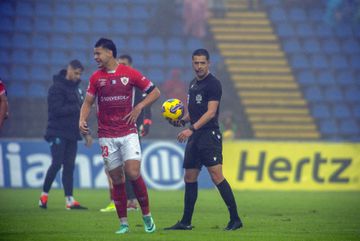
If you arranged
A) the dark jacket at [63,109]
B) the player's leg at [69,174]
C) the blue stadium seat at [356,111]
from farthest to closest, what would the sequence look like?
the blue stadium seat at [356,111] < the dark jacket at [63,109] < the player's leg at [69,174]

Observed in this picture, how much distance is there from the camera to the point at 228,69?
29875 mm

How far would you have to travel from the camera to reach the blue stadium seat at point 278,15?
32312 millimetres

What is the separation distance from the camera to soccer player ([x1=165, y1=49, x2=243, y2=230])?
11.5m

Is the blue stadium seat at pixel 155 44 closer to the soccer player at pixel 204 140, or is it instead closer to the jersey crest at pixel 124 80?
the soccer player at pixel 204 140

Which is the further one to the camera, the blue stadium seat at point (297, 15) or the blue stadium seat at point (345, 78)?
the blue stadium seat at point (297, 15)

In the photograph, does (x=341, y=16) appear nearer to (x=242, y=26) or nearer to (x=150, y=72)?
(x=242, y=26)

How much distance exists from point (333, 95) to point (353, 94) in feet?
2.36

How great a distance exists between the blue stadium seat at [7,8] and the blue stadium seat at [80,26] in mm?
2130

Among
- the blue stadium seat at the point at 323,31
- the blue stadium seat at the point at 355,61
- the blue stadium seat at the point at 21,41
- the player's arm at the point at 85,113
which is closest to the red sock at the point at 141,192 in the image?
the player's arm at the point at 85,113

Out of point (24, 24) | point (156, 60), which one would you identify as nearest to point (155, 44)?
point (156, 60)

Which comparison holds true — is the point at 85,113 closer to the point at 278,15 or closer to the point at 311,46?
the point at 311,46

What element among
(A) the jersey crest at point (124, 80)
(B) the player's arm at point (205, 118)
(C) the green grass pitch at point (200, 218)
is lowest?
(C) the green grass pitch at point (200, 218)

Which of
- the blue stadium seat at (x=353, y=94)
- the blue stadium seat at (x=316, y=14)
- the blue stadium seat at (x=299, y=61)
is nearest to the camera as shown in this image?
the blue stadium seat at (x=353, y=94)

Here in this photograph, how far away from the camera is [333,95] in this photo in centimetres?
2988
